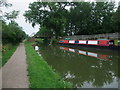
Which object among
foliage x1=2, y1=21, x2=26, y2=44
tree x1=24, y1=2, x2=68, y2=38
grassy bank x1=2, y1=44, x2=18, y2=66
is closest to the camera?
grassy bank x1=2, y1=44, x2=18, y2=66

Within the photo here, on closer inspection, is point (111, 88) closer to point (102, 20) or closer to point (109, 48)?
point (109, 48)

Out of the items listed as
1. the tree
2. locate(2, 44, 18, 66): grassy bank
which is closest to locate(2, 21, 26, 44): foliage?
locate(2, 44, 18, 66): grassy bank

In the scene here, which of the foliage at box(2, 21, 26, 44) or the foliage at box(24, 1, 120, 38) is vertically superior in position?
the foliage at box(24, 1, 120, 38)

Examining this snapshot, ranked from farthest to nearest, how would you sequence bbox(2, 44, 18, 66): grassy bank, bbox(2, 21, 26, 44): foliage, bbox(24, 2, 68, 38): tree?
1. bbox(24, 2, 68, 38): tree
2. bbox(2, 21, 26, 44): foliage
3. bbox(2, 44, 18, 66): grassy bank

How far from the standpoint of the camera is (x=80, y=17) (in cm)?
4025

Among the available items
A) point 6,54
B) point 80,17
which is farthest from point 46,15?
point 6,54

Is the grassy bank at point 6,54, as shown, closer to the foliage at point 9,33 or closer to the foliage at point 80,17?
the foliage at point 9,33

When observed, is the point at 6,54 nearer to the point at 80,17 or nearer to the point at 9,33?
the point at 9,33

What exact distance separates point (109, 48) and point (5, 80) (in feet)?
50.9

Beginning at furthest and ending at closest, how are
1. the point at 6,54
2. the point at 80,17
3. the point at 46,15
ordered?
the point at 80,17
the point at 46,15
the point at 6,54

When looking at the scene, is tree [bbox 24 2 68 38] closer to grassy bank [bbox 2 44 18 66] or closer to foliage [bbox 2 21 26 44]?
foliage [bbox 2 21 26 44]

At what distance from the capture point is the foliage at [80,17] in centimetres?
3038

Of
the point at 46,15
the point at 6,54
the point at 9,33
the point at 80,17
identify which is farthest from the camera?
the point at 80,17

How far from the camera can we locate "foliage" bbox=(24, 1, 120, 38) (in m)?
30.4
